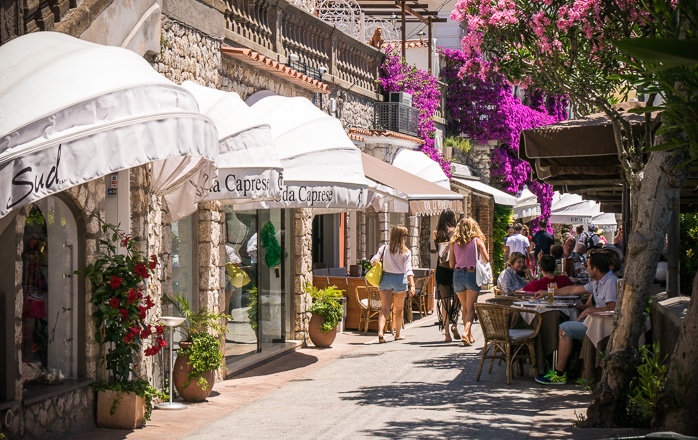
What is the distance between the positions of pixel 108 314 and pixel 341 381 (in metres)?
3.99

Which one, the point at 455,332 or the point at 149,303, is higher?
the point at 149,303

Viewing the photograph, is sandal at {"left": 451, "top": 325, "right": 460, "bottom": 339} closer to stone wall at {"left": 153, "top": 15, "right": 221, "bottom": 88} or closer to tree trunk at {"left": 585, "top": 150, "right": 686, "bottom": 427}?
stone wall at {"left": 153, "top": 15, "right": 221, "bottom": 88}

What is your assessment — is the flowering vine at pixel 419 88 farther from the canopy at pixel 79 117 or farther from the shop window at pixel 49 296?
the canopy at pixel 79 117

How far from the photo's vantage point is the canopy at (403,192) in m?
16.9

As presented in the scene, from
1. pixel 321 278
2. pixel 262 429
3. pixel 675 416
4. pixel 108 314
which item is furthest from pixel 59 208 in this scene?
pixel 321 278

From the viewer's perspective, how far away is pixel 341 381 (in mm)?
12609

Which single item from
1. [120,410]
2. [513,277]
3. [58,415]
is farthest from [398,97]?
[58,415]

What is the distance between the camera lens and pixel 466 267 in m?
15.8

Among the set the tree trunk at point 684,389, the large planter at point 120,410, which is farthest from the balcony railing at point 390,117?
the tree trunk at point 684,389

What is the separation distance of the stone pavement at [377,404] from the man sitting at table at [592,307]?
0.31 m

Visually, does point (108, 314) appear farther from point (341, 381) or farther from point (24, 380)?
point (341, 381)

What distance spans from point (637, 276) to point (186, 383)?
4865 millimetres

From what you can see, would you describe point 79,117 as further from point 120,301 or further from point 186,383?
point 186,383

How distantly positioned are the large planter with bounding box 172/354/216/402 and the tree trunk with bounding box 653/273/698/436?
201 inches
